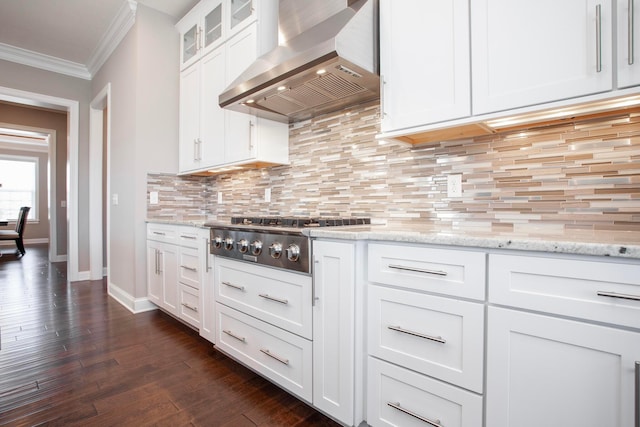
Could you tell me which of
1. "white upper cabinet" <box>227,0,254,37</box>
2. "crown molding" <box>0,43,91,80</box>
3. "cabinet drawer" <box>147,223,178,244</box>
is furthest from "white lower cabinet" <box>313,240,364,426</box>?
"crown molding" <box>0,43,91,80</box>

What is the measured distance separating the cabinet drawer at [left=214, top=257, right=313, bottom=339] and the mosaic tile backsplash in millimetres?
732

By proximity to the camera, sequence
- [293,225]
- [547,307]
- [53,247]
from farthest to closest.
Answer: [53,247], [293,225], [547,307]

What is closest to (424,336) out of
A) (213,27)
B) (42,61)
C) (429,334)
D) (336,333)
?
(429,334)

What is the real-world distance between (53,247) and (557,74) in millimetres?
7407

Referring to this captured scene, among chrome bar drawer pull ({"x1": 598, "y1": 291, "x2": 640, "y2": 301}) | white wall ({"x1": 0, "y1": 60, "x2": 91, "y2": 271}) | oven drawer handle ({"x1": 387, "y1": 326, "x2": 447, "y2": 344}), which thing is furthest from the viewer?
white wall ({"x1": 0, "y1": 60, "x2": 91, "y2": 271})

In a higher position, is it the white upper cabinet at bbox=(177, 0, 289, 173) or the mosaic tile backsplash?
the white upper cabinet at bbox=(177, 0, 289, 173)

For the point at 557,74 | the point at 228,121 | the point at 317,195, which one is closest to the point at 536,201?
the point at 557,74

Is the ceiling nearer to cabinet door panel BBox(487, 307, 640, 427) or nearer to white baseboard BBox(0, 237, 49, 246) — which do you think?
cabinet door panel BBox(487, 307, 640, 427)

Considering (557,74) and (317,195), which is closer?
(557,74)

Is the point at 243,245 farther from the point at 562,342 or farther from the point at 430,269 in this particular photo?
the point at 562,342

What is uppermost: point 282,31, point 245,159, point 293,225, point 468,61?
point 282,31

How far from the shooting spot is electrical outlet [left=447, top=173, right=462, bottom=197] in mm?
1640

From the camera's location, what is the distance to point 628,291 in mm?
798

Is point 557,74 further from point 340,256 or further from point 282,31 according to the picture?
point 282,31
